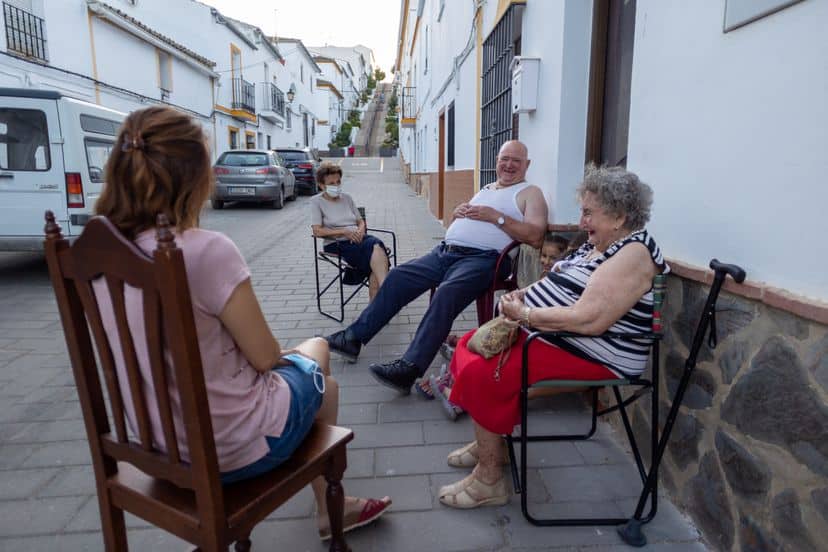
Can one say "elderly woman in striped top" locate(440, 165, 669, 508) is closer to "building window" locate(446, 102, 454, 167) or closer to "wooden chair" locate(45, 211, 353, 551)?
"wooden chair" locate(45, 211, 353, 551)

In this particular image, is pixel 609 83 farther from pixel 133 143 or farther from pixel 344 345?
pixel 133 143

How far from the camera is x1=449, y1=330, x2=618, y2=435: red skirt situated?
2.11m

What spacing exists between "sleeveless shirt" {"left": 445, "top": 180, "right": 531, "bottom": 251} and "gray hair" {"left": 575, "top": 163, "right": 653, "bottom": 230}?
4.47 ft

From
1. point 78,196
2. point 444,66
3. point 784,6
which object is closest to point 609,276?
point 784,6

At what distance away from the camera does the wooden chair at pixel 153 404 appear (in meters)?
1.19

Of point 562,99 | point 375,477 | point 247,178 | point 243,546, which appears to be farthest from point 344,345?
point 247,178

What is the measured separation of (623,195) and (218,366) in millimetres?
1517

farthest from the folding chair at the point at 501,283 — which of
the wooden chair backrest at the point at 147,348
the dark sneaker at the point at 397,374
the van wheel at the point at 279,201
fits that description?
the van wheel at the point at 279,201

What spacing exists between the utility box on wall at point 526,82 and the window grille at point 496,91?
2.35 ft

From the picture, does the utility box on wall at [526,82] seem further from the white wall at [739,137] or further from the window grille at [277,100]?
the window grille at [277,100]

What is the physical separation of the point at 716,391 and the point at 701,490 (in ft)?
1.23

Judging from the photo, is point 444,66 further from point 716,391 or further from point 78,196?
point 716,391

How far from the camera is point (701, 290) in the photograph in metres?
2.02

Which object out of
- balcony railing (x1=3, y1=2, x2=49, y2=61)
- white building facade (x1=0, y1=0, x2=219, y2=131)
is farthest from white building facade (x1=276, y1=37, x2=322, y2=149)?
balcony railing (x1=3, y1=2, x2=49, y2=61)
